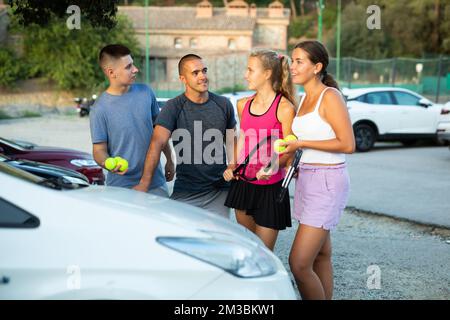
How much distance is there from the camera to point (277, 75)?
4.48 metres

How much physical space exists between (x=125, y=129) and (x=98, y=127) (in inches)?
7.8

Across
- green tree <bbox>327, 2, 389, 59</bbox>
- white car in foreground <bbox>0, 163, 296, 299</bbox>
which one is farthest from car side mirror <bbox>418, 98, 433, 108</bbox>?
green tree <bbox>327, 2, 389, 59</bbox>

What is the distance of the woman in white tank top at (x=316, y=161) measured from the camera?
157 inches

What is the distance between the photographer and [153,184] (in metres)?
4.88

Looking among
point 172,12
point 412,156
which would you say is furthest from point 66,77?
point 412,156

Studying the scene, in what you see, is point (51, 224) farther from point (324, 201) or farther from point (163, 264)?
point (324, 201)

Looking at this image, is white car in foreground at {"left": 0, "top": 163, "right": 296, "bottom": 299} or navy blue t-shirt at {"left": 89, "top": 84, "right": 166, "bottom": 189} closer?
white car in foreground at {"left": 0, "top": 163, "right": 296, "bottom": 299}

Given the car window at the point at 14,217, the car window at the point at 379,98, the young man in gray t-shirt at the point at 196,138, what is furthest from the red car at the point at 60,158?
the car window at the point at 379,98

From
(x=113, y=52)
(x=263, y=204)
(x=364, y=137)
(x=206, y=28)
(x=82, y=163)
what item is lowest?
(x=364, y=137)

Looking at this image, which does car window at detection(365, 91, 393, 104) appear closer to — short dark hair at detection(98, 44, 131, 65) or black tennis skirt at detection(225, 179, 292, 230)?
short dark hair at detection(98, 44, 131, 65)

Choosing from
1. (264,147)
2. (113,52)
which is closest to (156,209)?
(264,147)

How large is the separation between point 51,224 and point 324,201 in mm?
1827

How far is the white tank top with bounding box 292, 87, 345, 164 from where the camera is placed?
13.3 ft
